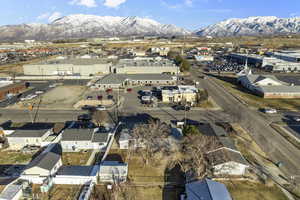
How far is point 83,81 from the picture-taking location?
5988 centimetres

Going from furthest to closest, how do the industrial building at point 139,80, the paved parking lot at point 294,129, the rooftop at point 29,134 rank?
the industrial building at point 139,80
the paved parking lot at point 294,129
the rooftop at point 29,134

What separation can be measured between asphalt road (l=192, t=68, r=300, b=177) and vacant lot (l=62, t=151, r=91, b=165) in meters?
20.8

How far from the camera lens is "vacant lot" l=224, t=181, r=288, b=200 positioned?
55.6 ft

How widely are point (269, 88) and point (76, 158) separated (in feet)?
135

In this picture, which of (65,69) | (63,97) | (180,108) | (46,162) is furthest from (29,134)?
(65,69)

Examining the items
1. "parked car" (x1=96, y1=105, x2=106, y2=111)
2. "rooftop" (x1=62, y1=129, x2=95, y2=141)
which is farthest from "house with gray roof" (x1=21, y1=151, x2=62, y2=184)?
"parked car" (x1=96, y1=105, x2=106, y2=111)

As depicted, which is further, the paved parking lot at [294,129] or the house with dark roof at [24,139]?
the paved parking lot at [294,129]

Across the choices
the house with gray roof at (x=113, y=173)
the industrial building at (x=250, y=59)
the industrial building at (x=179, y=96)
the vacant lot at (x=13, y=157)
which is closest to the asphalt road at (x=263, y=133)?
the industrial building at (x=179, y=96)

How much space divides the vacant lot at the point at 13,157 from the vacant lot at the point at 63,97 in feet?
48.7

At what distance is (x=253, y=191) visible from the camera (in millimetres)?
17609

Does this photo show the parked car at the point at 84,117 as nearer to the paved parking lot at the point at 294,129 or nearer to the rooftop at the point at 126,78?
the rooftop at the point at 126,78

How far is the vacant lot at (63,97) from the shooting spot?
129 ft

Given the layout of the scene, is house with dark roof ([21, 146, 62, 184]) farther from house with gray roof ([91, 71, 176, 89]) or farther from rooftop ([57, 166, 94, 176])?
house with gray roof ([91, 71, 176, 89])

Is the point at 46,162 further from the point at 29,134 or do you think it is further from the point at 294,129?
the point at 294,129
